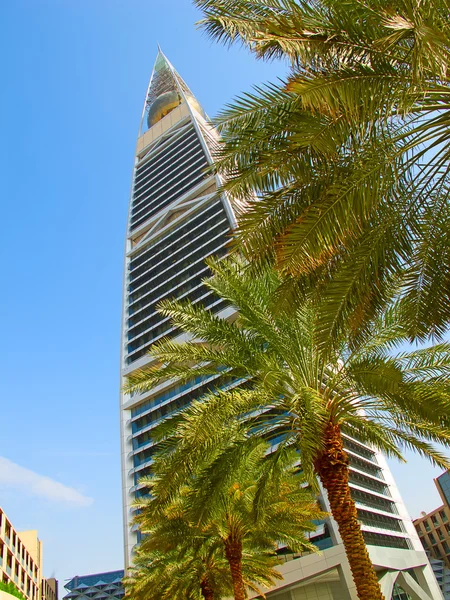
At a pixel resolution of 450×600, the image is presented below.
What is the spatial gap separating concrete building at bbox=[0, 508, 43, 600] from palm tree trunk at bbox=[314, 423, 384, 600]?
4356 cm

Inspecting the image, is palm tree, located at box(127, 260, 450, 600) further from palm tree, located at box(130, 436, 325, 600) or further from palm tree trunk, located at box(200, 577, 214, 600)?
palm tree trunk, located at box(200, 577, 214, 600)

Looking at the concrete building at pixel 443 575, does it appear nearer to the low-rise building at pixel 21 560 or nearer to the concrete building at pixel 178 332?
the concrete building at pixel 178 332

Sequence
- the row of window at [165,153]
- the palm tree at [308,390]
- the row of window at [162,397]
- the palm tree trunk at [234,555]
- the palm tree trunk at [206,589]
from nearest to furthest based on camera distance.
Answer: the palm tree at [308,390], the palm tree trunk at [234,555], the palm tree trunk at [206,589], the row of window at [162,397], the row of window at [165,153]

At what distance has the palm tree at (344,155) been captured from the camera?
5.99 meters

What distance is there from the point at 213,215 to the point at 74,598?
370ft

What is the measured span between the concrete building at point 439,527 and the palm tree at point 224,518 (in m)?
77.7

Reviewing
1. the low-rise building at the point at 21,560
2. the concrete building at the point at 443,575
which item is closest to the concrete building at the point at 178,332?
the low-rise building at the point at 21,560

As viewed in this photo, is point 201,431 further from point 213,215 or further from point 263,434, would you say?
point 213,215

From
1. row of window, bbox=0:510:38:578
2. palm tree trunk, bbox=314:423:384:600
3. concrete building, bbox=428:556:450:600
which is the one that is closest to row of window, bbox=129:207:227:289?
row of window, bbox=0:510:38:578

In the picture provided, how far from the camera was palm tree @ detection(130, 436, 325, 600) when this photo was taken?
11.4 m

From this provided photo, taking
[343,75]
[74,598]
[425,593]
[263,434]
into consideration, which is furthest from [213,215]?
[74,598]

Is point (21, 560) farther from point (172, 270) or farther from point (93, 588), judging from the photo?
point (93, 588)

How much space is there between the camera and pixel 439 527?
94.9 meters

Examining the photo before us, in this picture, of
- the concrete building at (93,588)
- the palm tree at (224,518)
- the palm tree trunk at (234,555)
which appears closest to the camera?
the palm tree at (224,518)
